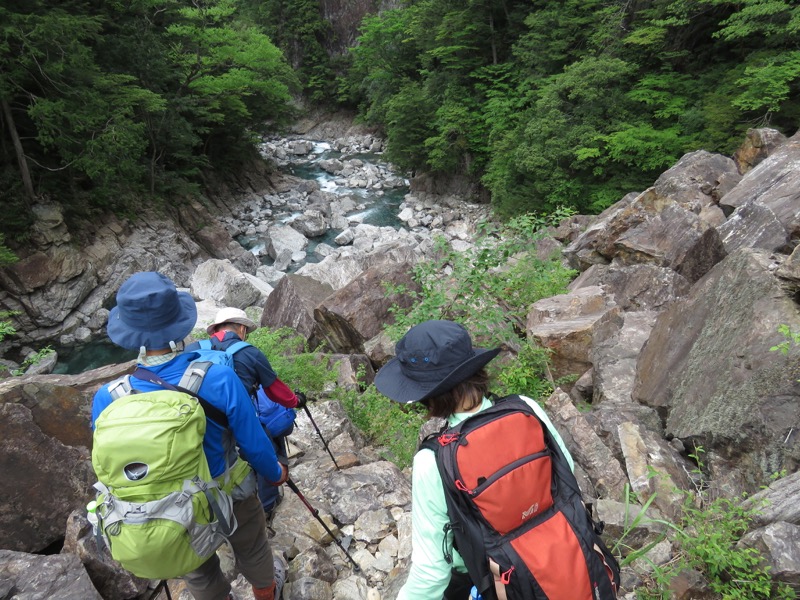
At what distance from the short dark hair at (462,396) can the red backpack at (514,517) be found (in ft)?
0.29

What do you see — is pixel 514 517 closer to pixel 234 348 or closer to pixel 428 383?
pixel 428 383

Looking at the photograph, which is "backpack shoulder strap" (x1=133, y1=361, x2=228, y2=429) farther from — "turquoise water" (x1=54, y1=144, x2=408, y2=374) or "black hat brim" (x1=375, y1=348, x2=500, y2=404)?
"turquoise water" (x1=54, y1=144, x2=408, y2=374)

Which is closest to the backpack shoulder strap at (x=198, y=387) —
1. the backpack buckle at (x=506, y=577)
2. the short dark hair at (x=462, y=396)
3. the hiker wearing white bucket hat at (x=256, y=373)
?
the hiker wearing white bucket hat at (x=256, y=373)

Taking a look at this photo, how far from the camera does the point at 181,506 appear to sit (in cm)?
156

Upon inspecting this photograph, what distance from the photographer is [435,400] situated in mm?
1447

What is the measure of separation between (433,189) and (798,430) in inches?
743

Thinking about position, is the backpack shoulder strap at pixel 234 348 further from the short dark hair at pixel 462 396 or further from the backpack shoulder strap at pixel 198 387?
the short dark hair at pixel 462 396

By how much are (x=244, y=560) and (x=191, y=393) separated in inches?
40.0

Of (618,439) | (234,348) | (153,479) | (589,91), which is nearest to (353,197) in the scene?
(589,91)

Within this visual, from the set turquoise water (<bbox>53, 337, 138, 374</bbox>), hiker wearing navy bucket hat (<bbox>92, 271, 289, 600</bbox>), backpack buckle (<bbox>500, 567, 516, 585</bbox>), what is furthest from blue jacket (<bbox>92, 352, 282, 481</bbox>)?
turquoise water (<bbox>53, 337, 138, 374</bbox>)

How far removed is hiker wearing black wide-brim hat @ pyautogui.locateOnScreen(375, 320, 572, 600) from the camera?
52.4 inches

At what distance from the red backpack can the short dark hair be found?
0.09 m

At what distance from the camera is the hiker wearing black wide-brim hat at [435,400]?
1.33 meters

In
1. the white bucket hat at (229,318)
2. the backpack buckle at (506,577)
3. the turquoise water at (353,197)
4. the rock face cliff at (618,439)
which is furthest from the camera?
the turquoise water at (353,197)
